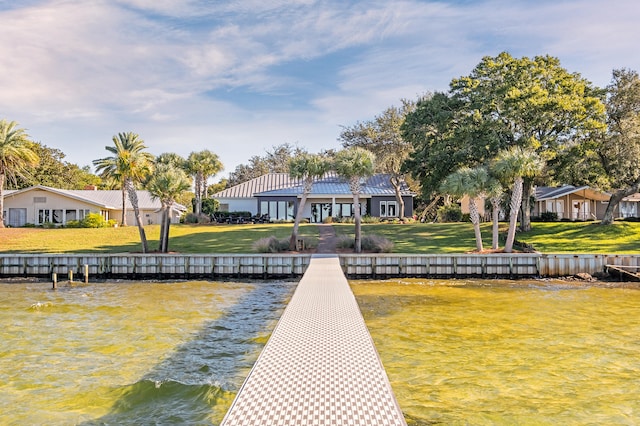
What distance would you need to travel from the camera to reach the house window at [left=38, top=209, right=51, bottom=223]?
5034cm

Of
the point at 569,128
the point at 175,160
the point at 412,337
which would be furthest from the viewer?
the point at 175,160

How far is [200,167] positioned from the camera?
55.2 m

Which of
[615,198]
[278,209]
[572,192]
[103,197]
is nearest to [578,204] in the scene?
[572,192]

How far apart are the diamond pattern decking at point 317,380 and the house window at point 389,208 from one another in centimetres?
4419

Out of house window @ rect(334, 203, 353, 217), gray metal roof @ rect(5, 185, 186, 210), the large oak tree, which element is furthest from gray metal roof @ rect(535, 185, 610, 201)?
gray metal roof @ rect(5, 185, 186, 210)

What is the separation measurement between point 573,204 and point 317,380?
174 ft

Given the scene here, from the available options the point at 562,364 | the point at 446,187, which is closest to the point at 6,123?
the point at 446,187

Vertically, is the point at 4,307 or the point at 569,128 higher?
the point at 569,128

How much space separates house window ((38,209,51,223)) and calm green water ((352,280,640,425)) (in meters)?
40.4

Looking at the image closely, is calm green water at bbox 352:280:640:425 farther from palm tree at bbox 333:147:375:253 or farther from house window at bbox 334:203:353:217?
house window at bbox 334:203:353:217

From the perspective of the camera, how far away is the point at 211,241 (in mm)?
37031

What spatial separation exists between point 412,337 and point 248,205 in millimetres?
44820

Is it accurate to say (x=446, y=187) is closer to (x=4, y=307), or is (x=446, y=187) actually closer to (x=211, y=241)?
(x=211, y=241)

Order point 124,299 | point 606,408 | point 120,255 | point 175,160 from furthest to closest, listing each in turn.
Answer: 1. point 175,160
2. point 120,255
3. point 124,299
4. point 606,408
